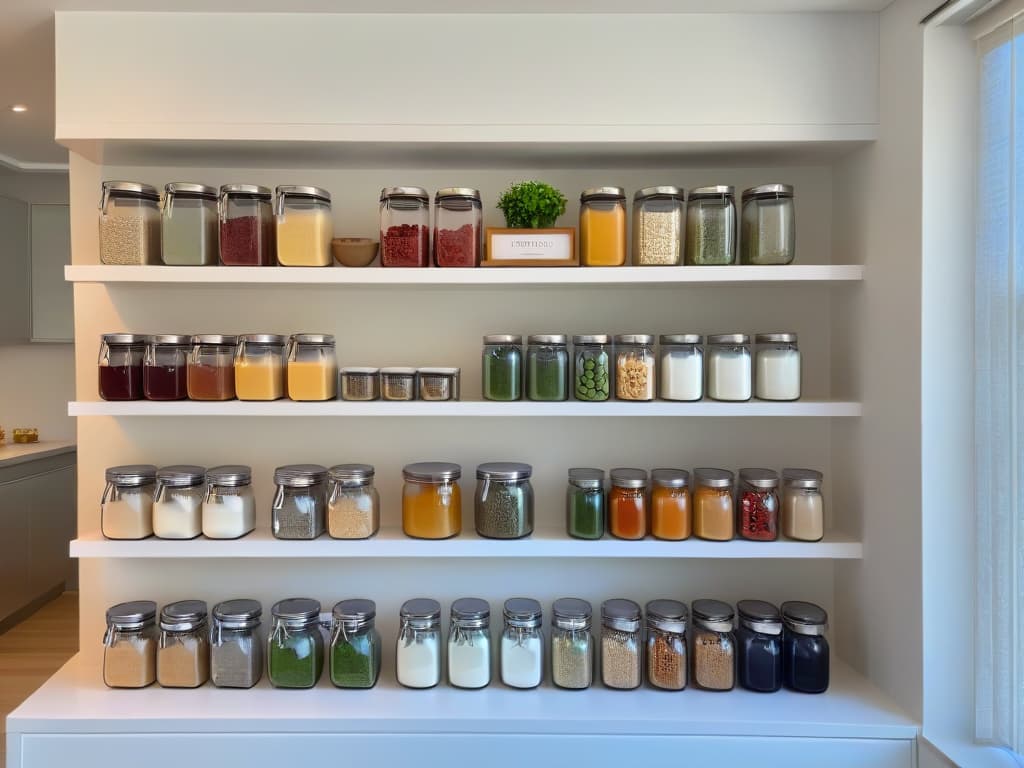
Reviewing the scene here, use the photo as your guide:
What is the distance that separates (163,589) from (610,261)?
1.54 m

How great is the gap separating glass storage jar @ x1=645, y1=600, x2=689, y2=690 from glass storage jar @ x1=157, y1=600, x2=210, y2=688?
1150mm

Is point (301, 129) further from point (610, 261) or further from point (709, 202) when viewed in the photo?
point (709, 202)

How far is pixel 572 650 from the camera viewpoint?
68.9 inches

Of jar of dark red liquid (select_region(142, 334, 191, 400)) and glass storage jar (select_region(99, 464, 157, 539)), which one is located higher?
jar of dark red liquid (select_region(142, 334, 191, 400))

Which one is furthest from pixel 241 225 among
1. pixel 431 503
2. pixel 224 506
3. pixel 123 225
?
pixel 431 503

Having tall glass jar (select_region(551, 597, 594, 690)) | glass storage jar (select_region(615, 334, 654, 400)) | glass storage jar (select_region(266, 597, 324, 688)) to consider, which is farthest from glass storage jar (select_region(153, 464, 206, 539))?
glass storage jar (select_region(615, 334, 654, 400))

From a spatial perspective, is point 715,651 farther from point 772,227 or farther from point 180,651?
point 180,651

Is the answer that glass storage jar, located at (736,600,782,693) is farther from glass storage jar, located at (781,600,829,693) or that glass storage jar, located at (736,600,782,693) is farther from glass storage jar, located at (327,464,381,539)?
glass storage jar, located at (327,464,381,539)

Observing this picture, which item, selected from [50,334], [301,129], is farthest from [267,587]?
[50,334]

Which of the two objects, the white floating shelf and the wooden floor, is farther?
the wooden floor

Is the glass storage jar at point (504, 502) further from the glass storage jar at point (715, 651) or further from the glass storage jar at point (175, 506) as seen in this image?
the glass storage jar at point (175, 506)

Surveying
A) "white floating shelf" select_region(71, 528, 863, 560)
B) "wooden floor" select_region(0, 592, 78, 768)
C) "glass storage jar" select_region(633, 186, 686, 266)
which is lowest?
"wooden floor" select_region(0, 592, 78, 768)

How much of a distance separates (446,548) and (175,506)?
0.70 meters

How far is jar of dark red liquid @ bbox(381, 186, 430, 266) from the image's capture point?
175 centimetres
